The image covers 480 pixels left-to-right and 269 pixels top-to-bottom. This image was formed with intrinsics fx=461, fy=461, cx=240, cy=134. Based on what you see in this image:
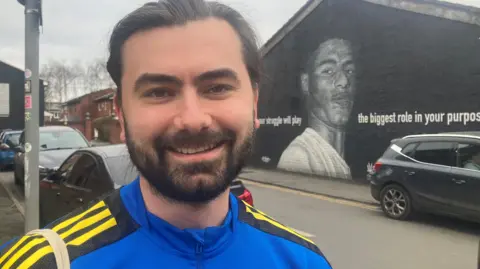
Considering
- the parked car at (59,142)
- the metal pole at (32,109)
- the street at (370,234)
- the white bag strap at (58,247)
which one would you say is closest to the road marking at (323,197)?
the street at (370,234)

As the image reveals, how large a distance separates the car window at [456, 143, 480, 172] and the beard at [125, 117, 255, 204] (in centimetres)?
773

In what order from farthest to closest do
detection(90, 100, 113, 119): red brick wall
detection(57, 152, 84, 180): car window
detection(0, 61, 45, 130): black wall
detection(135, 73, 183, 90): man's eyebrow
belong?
1. detection(90, 100, 113, 119): red brick wall
2. detection(0, 61, 45, 130): black wall
3. detection(57, 152, 84, 180): car window
4. detection(135, 73, 183, 90): man's eyebrow

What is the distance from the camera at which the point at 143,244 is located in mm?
1247

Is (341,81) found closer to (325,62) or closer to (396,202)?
(325,62)

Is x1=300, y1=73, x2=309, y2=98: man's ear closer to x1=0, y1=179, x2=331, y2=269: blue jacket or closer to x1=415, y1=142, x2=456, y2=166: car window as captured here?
x1=415, y1=142, x2=456, y2=166: car window

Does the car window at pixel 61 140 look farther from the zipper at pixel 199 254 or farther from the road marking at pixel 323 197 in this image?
the zipper at pixel 199 254

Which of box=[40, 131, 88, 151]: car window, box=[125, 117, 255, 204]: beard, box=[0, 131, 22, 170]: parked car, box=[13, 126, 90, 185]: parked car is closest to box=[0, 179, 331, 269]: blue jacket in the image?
box=[125, 117, 255, 204]: beard

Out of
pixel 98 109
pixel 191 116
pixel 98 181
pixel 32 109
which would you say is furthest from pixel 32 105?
pixel 98 109

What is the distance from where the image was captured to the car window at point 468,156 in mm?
7914

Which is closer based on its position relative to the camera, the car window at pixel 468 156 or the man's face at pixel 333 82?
the car window at pixel 468 156

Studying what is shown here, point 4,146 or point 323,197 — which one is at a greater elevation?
point 4,146

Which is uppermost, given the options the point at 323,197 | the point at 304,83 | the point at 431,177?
the point at 304,83

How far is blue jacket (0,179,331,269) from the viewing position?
1.18m

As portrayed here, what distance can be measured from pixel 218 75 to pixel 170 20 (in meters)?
0.20
